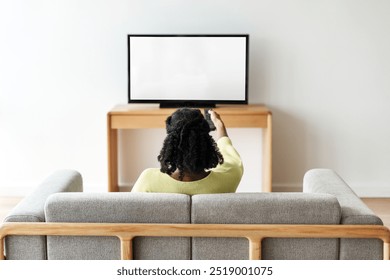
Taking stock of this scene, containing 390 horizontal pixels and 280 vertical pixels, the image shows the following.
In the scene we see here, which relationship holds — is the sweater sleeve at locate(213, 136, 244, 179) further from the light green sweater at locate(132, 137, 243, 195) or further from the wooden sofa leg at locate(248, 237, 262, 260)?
the wooden sofa leg at locate(248, 237, 262, 260)

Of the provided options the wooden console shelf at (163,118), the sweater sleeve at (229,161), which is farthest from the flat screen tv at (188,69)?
the sweater sleeve at (229,161)

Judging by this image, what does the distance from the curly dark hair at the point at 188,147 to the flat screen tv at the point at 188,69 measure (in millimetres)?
2649

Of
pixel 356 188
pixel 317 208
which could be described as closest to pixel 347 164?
pixel 356 188

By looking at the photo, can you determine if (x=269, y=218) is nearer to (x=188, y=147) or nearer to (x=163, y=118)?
(x=188, y=147)

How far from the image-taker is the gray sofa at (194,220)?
297 cm

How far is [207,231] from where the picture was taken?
115 inches

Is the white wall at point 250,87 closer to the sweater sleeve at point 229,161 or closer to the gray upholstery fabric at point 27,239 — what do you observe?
the sweater sleeve at point 229,161

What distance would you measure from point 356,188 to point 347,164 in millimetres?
207

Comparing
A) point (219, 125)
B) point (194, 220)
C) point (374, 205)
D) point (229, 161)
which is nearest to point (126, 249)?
point (194, 220)

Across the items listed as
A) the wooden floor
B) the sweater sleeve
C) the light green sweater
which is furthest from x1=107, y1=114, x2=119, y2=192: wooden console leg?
the light green sweater

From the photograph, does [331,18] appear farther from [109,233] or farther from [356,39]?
[109,233]

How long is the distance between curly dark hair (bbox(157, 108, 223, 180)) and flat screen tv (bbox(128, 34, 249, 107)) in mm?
2649

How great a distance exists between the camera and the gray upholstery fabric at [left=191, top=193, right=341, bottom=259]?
297 cm

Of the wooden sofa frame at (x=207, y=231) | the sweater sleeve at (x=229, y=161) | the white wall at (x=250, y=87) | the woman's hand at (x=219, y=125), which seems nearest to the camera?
the wooden sofa frame at (x=207, y=231)
